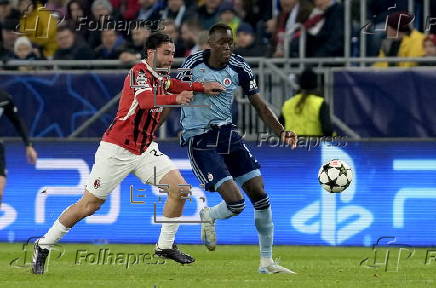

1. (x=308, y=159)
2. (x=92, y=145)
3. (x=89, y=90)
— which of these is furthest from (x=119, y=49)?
(x=308, y=159)

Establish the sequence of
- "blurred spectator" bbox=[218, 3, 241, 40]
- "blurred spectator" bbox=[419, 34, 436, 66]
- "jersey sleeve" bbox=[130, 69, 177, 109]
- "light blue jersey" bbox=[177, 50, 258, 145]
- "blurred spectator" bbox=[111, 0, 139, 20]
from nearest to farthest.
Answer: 1. "jersey sleeve" bbox=[130, 69, 177, 109]
2. "light blue jersey" bbox=[177, 50, 258, 145]
3. "blurred spectator" bbox=[419, 34, 436, 66]
4. "blurred spectator" bbox=[218, 3, 241, 40]
5. "blurred spectator" bbox=[111, 0, 139, 20]

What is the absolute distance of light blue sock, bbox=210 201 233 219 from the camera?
12.6 meters

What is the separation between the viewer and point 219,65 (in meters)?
12.3

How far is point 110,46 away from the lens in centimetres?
1914

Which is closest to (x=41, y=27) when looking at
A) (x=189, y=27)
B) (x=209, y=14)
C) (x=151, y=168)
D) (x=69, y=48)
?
(x=69, y=48)

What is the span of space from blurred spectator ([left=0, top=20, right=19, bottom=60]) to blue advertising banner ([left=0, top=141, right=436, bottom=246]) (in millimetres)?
3294

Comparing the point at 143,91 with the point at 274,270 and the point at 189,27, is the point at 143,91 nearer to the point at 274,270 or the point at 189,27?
the point at 274,270

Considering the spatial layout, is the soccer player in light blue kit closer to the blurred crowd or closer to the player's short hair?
the player's short hair

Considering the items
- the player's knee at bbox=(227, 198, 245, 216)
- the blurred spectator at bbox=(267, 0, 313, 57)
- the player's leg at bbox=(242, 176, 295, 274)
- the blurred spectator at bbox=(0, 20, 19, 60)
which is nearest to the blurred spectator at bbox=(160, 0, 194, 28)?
the blurred spectator at bbox=(267, 0, 313, 57)

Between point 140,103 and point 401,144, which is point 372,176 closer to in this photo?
point 401,144

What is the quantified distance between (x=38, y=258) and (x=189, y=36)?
748 cm

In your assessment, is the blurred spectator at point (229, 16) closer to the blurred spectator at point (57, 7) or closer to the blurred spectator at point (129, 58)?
the blurred spectator at point (129, 58)

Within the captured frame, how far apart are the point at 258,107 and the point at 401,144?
3834 millimetres

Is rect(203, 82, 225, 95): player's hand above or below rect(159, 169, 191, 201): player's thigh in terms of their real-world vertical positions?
above
